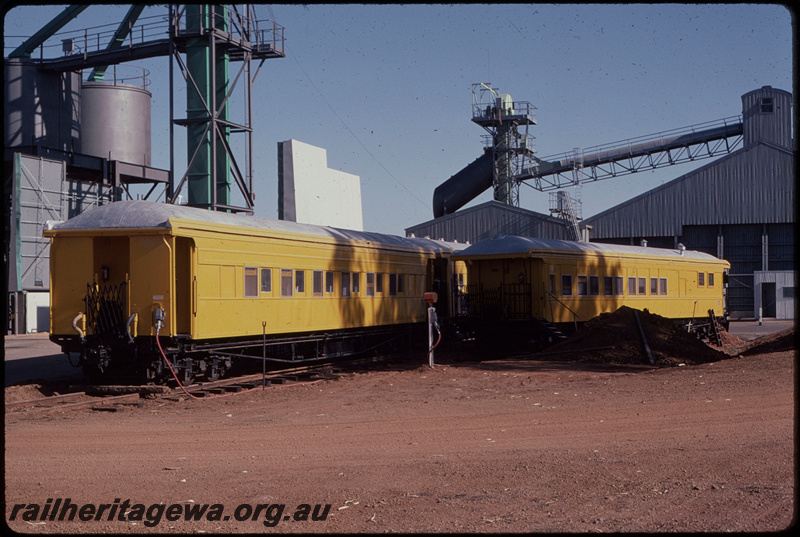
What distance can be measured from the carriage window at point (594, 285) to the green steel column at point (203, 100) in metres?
15.6

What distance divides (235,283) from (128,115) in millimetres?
31674

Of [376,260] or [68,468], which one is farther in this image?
[376,260]

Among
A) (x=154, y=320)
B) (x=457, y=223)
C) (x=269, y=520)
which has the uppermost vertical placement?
(x=457, y=223)

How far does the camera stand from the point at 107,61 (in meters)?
42.5

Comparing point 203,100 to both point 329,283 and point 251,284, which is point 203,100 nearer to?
point 329,283

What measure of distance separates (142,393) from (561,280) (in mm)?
15282

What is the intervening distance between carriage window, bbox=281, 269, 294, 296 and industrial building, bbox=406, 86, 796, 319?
104 ft

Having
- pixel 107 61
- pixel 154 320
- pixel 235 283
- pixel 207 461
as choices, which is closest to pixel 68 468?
pixel 207 461

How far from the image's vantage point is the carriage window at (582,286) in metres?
28.8

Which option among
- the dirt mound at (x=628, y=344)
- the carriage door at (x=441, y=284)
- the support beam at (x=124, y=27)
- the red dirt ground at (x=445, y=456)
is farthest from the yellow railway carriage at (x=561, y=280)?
the support beam at (x=124, y=27)

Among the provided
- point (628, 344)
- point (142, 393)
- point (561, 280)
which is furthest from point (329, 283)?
point (561, 280)

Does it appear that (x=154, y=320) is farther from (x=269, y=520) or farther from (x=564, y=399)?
(x=269, y=520)

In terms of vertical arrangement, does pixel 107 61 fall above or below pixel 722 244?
above

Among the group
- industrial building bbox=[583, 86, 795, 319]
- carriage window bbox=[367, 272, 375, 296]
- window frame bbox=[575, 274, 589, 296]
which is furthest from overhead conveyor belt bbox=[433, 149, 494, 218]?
carriage window bbox=[367, 272, 375, 296]
